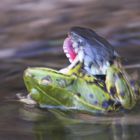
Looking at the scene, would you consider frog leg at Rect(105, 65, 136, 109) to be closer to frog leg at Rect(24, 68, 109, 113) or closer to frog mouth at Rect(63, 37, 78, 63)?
frog leg at Rect(24, 68, 109, 113)

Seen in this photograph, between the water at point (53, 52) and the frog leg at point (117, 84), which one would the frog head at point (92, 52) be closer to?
the frog leg at point (117, 84)

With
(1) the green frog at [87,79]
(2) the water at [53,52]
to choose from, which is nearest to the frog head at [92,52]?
(1) the green frog at [87,79]

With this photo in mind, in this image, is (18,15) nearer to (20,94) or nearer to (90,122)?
(20,94)

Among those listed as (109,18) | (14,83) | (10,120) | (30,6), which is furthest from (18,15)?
(10,120)

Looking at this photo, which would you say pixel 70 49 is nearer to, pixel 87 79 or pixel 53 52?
pixel 87 79

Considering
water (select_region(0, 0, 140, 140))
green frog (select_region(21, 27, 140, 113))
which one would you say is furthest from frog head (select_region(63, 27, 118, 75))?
water (select_region(0, 0, 140, 140))

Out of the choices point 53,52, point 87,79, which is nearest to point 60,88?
point 87,79
